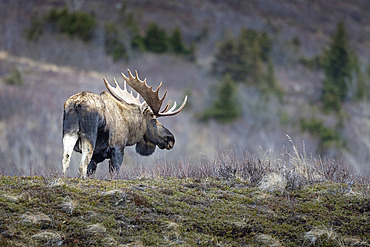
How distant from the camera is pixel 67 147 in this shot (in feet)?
31.5

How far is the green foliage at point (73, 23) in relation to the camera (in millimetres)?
76812

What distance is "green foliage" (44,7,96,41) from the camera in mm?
76812

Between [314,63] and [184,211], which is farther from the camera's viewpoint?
[314,63]

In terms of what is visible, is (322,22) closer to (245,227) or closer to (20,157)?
(20,157)

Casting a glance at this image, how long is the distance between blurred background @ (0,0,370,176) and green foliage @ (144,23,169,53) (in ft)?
0.46

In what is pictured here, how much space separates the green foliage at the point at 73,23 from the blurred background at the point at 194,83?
5.7 inches

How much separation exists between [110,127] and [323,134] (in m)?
47.5

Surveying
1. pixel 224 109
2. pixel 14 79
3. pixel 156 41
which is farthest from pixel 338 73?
pixel 14 79

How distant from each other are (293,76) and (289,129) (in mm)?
26948

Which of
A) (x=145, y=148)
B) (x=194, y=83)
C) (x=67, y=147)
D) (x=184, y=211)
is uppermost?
(x=194, y=83)

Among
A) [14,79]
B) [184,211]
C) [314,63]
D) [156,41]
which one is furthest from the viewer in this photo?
[314,63]

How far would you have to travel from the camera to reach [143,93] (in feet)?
38.4

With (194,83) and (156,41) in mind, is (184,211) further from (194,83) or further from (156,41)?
(156,41)

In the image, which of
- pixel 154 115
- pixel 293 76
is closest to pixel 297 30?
pixel 293 76
